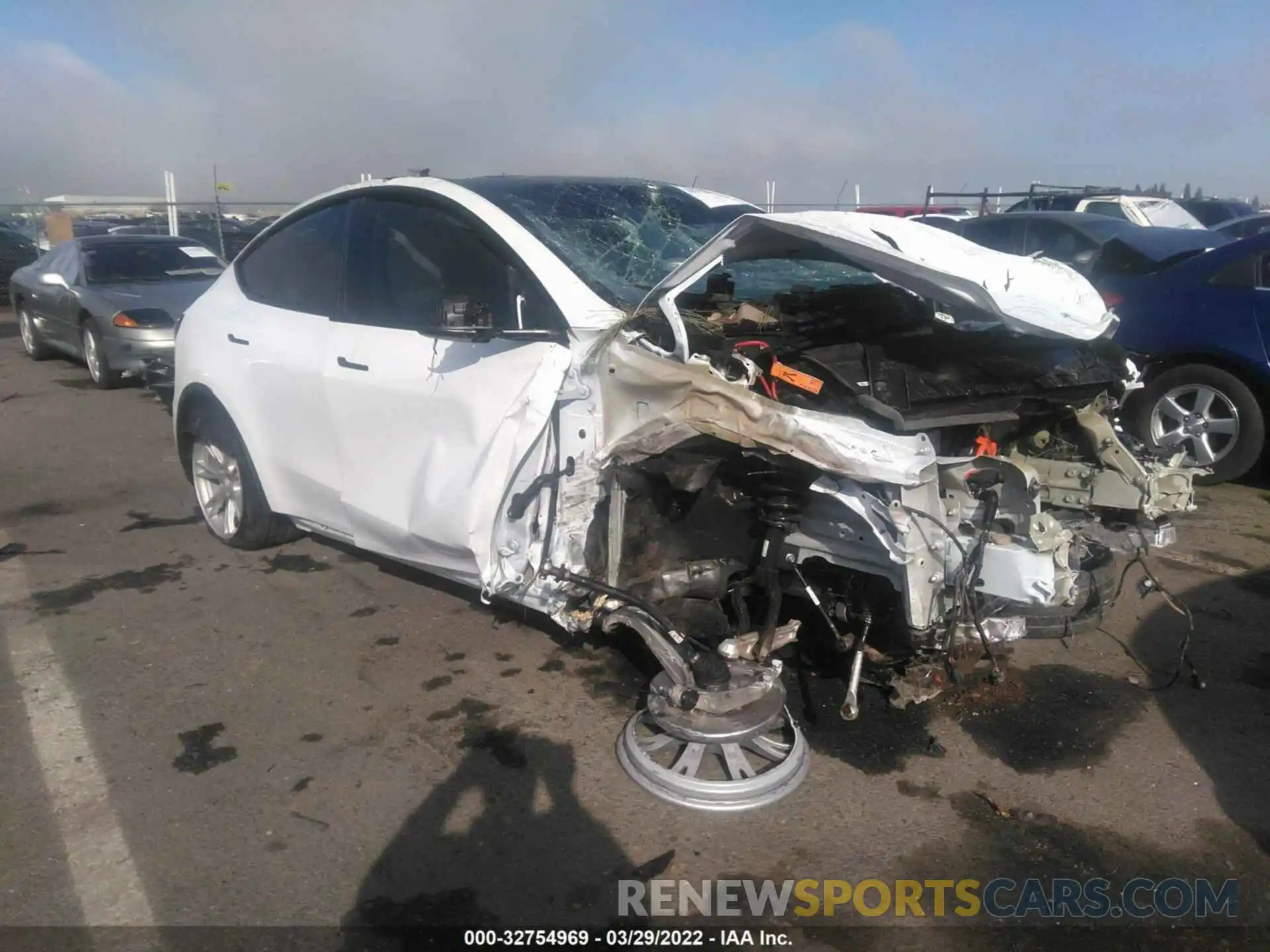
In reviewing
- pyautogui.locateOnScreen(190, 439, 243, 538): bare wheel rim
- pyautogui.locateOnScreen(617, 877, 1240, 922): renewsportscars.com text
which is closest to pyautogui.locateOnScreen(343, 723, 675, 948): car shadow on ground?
pyautogui.locateOnScreen(617, 877, 1240, 922): renewsportscars.com text

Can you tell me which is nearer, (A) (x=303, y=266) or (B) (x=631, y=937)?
(B) (x=631, y=937)

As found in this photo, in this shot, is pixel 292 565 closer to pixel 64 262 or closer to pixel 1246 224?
pixel 64 262

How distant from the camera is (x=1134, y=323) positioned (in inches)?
261

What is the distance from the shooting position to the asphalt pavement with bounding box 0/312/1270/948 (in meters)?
2.73

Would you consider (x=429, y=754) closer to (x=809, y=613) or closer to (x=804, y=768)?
(x=804, y=768)

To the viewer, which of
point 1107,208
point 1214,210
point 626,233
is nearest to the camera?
point 626,233

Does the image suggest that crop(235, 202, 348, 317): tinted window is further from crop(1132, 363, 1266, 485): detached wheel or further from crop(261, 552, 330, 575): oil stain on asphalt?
Answer: crop(1132, 363, 1266, 485): detached wheel

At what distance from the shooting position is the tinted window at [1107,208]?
1315 centimetres

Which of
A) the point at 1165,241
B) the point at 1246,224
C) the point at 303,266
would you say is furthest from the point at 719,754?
the point at 1246,224

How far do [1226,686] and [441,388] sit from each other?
125 inches

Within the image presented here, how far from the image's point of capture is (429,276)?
12.8 ft

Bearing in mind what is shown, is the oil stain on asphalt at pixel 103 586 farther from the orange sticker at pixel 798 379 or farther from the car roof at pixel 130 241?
the car roof at pixel 130 241

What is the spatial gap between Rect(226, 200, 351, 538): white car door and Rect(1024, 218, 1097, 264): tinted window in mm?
7313

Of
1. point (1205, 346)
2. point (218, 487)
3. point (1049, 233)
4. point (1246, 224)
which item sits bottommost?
point (218, 487)
